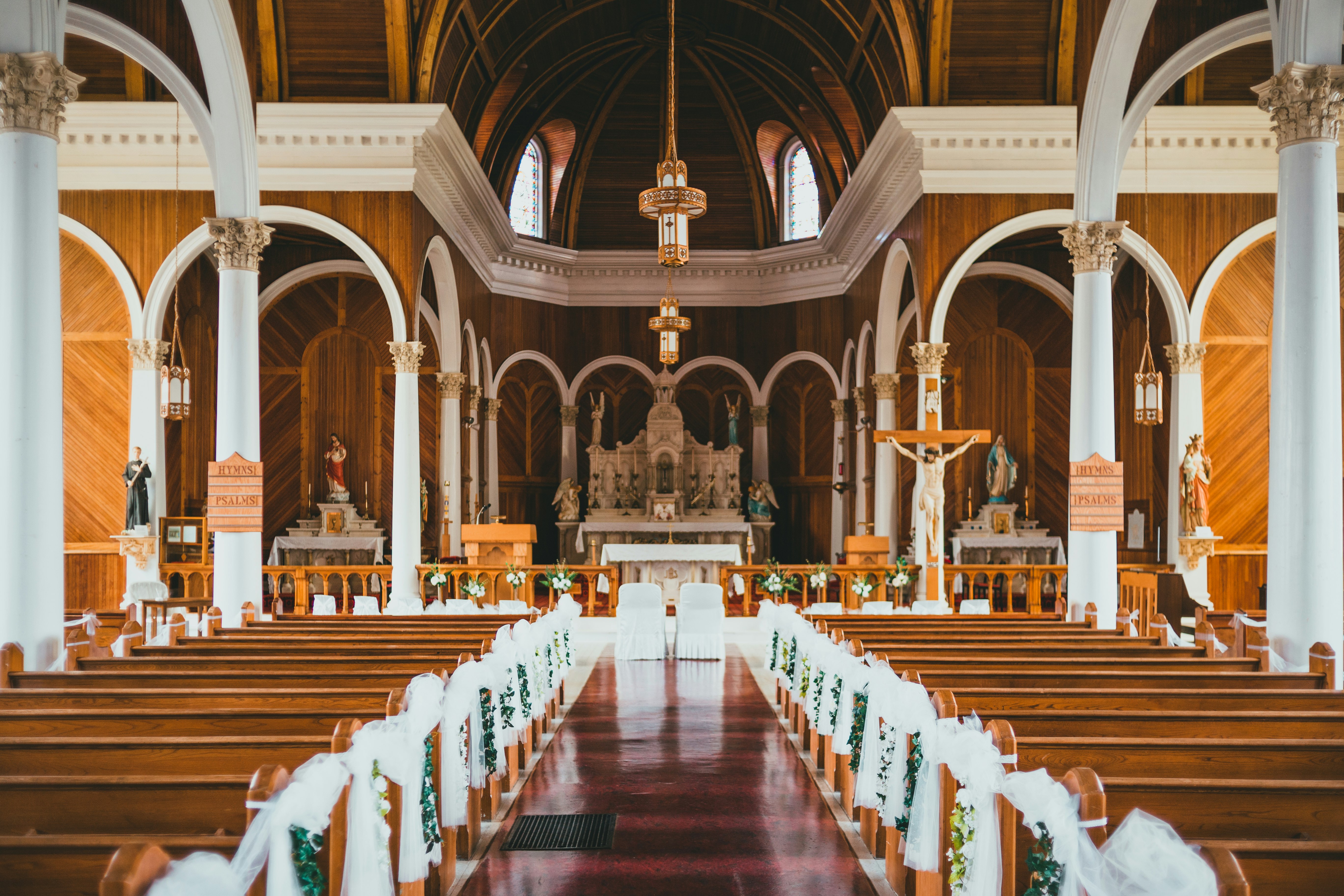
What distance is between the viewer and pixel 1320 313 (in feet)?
25.0

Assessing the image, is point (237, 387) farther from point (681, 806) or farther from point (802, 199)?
point (802, 199)

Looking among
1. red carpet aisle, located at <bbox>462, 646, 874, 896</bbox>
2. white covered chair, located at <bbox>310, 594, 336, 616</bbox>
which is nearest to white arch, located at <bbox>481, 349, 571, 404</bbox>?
white covered chair, located at <bbox>310, 594, 336, 616</bbox>

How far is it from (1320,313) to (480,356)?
53.7 feet

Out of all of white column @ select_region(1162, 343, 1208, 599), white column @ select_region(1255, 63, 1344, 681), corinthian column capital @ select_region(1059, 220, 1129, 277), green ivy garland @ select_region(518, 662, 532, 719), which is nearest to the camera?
white column @ select_region(1255, 63, 1344, 681)

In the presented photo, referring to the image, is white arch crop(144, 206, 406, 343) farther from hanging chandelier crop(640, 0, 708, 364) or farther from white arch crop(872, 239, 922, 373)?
white arch crop(872, 239, 922, 373)

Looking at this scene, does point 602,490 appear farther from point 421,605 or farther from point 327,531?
point 421,605

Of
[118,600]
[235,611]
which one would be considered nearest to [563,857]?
[235,611]

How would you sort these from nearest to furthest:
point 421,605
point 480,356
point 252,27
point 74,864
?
point 74,864
point 252,27
point 421,605
point 480,356

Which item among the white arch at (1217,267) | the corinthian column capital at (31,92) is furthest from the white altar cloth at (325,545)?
the white arch at (1217,267)

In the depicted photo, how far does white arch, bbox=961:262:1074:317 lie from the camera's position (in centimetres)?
Result: 1941

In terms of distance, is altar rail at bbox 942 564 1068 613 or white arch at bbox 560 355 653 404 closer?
altar rail at bbox 942 564 1068 613

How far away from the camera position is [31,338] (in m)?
7.38

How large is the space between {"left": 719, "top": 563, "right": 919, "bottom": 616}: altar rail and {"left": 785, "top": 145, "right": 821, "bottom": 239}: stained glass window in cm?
1013

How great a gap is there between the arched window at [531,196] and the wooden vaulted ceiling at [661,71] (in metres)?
0.26
